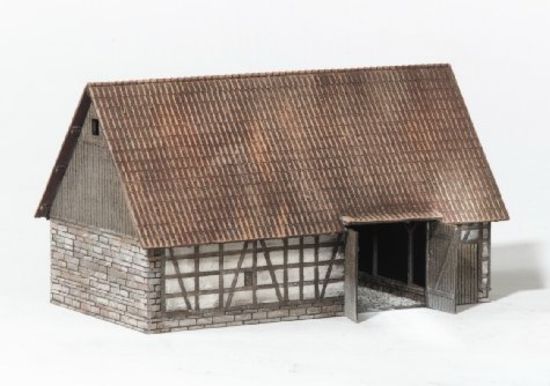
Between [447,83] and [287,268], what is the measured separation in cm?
623

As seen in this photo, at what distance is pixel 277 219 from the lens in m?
52.2

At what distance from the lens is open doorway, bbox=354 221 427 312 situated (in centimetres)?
5475

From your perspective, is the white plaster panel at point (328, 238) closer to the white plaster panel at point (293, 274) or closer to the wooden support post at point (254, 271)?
the white plaster panel at point (293, 274)

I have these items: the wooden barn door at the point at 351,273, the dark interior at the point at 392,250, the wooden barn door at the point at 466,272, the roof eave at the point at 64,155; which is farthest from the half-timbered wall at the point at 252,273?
the roof eave at the point at 64,155

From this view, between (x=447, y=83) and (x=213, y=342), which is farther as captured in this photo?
(x=447, y=83)

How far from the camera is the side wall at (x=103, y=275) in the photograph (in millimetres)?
51500

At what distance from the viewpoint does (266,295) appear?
5259 cm

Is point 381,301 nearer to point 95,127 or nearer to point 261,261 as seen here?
point 261,261

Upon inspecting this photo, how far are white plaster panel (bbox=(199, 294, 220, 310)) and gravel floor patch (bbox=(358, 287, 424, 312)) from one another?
11.3 feet

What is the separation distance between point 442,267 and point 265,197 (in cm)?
420

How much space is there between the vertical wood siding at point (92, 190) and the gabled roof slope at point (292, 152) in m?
0.58

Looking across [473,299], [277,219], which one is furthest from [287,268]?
[473,299]

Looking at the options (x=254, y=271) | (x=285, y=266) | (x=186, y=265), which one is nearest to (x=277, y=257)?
(x=285, y=266)

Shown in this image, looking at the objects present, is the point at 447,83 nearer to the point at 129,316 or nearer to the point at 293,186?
the point at 293,186
